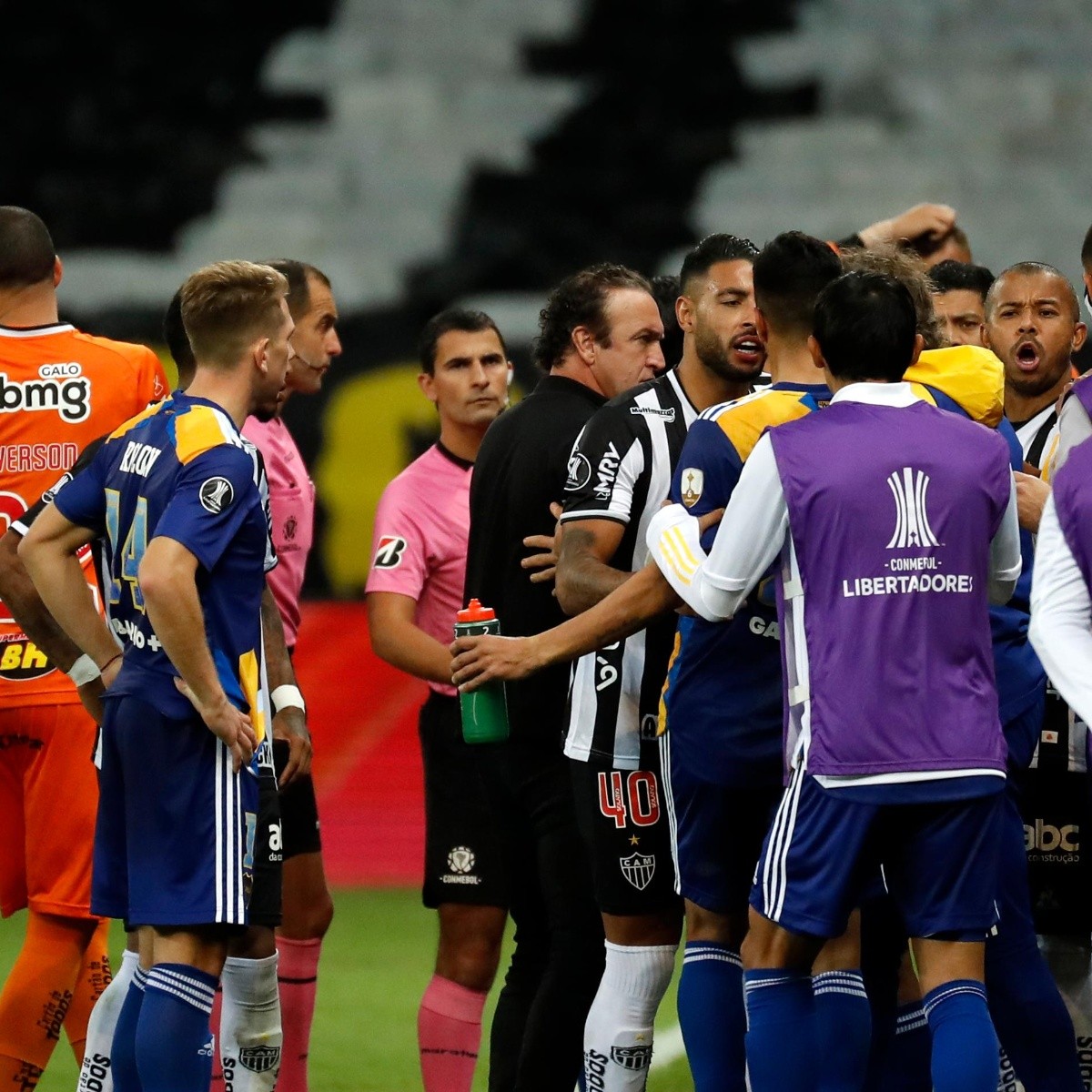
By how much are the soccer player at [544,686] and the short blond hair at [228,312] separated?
2.36 ft

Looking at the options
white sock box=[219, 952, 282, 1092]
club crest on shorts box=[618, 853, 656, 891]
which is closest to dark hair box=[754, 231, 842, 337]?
club crest on shorts box=[618, 853, 656, 891]

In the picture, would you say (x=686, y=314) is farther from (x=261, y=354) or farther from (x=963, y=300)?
(x=963, y=300)

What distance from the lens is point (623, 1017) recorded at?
161 inches

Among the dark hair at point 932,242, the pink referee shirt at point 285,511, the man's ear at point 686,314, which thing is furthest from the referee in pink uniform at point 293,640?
the dark hair at point 932,242

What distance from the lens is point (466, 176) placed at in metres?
11.6

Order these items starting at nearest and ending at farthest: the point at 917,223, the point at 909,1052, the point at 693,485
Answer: the point at 693,485 < the point at 909,1052 < the point at 917,223

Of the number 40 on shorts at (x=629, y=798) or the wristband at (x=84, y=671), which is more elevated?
the wristband at (x=84, y=671)

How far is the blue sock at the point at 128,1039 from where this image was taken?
393 cm

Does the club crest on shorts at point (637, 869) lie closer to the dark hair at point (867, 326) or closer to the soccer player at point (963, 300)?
the dark hair at point (867, 326)

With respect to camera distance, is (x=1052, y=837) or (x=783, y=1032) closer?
(x=783, y=1032)

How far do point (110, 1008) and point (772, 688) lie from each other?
1608mm

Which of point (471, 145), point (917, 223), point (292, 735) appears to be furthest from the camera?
point (471, 145)

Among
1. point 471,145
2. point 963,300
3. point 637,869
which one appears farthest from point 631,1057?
point 471,145

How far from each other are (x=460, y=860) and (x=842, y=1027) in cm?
152
